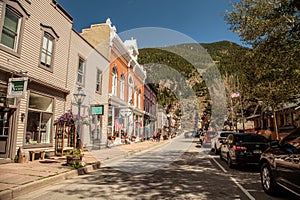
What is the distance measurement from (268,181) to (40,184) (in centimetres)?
595

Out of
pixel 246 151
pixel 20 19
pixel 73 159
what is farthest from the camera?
pixel 20 19

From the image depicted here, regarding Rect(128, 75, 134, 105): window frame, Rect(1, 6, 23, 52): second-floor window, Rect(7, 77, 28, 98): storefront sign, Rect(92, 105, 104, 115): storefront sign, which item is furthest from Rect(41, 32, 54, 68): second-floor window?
Rect(128, 75, 134, 105): window frame

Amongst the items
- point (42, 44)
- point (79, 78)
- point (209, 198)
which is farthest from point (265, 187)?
point (79, 78)

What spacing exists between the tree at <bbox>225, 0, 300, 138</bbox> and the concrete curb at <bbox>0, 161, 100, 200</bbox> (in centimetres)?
830

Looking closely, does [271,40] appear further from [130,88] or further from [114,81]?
[130,88]

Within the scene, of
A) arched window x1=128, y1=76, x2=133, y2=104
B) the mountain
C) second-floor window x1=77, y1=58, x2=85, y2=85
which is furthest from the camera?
arched window x1=128, y1=76, x2=133, y2=104

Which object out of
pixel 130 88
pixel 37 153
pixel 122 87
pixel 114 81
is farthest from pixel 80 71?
pixel 130 88

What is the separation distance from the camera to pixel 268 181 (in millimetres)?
5836

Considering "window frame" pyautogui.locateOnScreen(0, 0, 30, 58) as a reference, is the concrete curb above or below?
below

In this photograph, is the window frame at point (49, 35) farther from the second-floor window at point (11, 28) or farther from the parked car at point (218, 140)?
the parked car at point (218, 140)

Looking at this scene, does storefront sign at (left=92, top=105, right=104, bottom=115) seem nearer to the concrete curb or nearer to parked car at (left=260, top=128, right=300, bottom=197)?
the concrete curb

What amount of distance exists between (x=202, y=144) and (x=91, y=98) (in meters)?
14.5

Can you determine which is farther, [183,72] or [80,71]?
[183,72]

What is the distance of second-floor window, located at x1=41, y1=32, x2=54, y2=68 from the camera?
11.9 m
